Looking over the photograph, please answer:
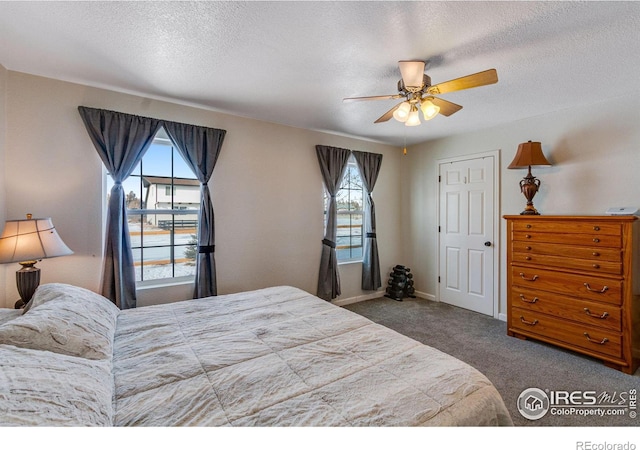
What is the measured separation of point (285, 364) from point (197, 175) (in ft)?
7.53

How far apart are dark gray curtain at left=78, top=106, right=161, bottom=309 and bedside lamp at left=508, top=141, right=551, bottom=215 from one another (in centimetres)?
385

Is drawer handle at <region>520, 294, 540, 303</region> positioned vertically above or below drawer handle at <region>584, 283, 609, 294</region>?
below

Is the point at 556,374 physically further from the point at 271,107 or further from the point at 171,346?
the point at 271,107

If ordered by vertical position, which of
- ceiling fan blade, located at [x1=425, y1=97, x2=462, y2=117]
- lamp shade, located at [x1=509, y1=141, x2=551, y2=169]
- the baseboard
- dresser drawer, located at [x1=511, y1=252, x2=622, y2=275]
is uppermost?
ceiling fan blade, located at [x1=425, y1=97, x2=462, y2=117]

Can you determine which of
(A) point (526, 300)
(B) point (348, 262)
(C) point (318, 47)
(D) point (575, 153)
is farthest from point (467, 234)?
(C) point (318, 47)

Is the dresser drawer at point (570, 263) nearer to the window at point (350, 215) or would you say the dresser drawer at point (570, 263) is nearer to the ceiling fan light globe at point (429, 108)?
the ceiling fan light globe at point (429, 108)

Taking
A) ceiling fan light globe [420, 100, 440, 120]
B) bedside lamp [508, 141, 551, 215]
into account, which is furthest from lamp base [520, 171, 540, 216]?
ceiling fan light globe [420, 100, 440, 120]

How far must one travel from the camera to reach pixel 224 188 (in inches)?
125

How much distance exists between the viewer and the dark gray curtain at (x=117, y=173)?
2.50 metres

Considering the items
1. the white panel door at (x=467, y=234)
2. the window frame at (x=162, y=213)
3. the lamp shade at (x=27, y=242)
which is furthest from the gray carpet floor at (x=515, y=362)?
the lamp shade at (x=27, y=242)

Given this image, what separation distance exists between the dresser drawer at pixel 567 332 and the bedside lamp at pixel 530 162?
1092mm

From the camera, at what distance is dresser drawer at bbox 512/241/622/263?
241cm

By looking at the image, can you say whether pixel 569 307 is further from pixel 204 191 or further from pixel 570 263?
pixel 204 191

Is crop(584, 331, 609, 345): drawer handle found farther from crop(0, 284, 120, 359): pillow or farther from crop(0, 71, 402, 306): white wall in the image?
crop(0, 284, 120, 359): pillow
